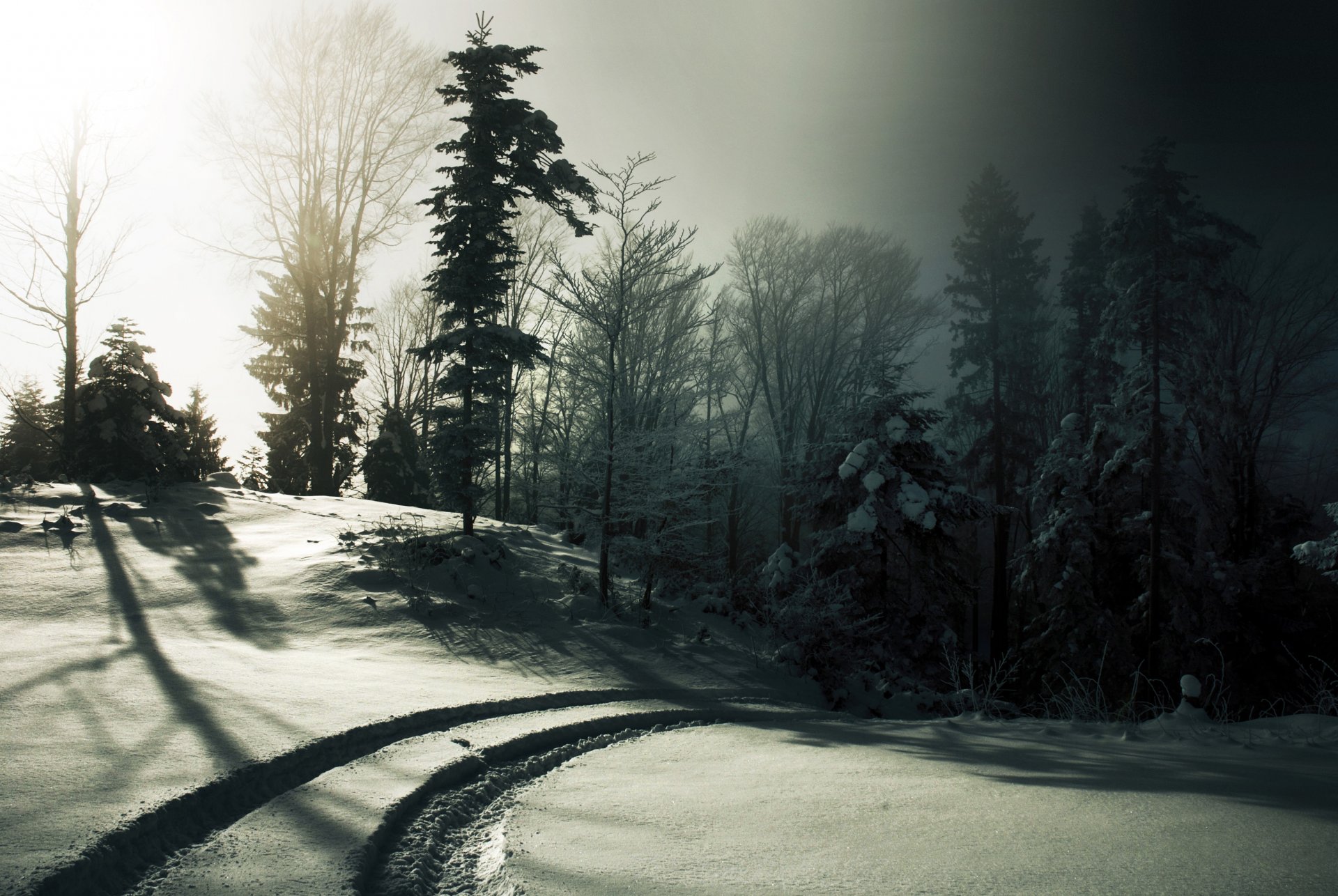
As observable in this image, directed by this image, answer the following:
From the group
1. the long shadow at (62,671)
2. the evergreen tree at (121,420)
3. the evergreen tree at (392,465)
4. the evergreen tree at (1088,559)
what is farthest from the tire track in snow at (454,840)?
the evergreen tree at (392,465)

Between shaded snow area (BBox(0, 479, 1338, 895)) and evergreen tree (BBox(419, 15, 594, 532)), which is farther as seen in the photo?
evergreen tree (BBox(419, 15, 594, 532))

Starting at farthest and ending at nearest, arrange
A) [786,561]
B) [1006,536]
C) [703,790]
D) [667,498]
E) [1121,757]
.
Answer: [1006,536]
[786,561]
[667,498]
[1121,757]
[703,790]

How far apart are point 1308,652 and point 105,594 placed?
2530 cm

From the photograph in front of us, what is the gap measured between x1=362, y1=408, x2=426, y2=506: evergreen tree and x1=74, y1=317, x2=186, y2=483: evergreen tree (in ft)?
41.5

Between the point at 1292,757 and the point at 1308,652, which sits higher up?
the point at 1292,757

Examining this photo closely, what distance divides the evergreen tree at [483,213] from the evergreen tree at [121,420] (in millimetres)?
6727

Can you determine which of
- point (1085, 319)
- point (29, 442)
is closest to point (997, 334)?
point (1085, 319)

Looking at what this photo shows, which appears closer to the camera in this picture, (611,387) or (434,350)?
(611,387)

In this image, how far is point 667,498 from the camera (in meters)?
12.2

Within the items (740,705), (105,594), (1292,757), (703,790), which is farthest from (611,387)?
(1292,757)

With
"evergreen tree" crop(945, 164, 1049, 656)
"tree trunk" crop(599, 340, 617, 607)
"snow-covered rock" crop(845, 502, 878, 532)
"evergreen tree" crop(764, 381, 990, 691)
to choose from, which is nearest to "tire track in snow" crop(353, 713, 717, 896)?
"tree trunk" crop(599, 340, 617, 607)

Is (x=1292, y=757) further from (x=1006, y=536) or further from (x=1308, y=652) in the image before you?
(x=1006, y=536)

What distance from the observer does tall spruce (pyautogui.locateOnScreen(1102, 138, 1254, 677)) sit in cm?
1628

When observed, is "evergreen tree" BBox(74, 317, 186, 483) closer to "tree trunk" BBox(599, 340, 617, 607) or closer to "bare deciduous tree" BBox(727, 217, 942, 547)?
"tree trunk" BBox(599, 340, 617, 607)
